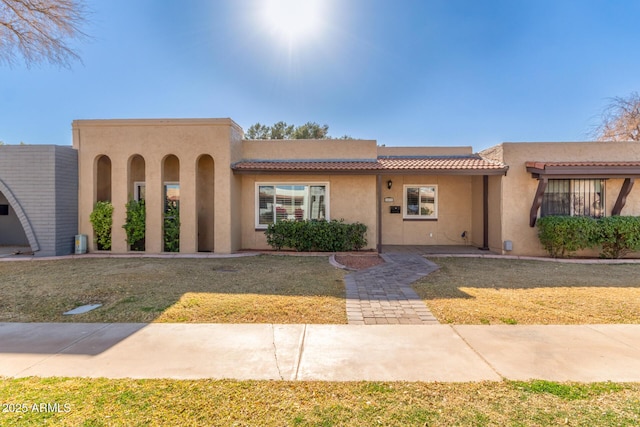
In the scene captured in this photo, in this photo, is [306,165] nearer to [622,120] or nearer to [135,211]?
[135,211]

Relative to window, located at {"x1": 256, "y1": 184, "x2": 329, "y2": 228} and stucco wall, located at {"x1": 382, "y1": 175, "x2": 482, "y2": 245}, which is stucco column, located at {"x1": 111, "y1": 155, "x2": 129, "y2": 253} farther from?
stucco wall, located at {"x1": 382, "y1": 175, "x2": 482, "y2": 245}

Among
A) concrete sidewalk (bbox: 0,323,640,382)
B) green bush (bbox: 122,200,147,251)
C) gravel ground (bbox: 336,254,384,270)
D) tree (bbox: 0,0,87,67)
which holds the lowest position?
concrete sidewalk (bbox: 0,323,640,382)

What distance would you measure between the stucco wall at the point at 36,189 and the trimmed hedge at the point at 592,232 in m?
18.4

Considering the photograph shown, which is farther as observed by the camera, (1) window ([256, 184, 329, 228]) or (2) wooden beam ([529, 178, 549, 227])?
(1) window ([256, 184, 329, 228])

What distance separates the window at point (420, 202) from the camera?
14.5 meters

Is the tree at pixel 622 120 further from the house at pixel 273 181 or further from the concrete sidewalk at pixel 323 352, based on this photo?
the concrete sidewalk at pixel 323 352

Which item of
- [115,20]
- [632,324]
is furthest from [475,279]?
[115,20]

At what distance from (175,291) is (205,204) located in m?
6.75

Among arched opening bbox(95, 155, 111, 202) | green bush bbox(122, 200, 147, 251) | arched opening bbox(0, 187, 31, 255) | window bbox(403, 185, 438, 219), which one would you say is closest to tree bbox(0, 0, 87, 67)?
arched opening bbox(95, 155, 111, 202)

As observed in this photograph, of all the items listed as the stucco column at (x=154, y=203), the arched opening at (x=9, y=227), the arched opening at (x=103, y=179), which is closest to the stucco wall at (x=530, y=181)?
the stucco column at (x=154, y=203)

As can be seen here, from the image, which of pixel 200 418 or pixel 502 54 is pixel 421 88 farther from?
pixel 200 418

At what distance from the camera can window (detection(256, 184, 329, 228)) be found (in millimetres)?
12922

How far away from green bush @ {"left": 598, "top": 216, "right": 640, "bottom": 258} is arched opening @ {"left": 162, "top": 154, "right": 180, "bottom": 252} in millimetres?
15831

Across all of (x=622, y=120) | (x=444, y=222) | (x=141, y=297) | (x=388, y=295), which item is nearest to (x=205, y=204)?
(x=141, y=297)
